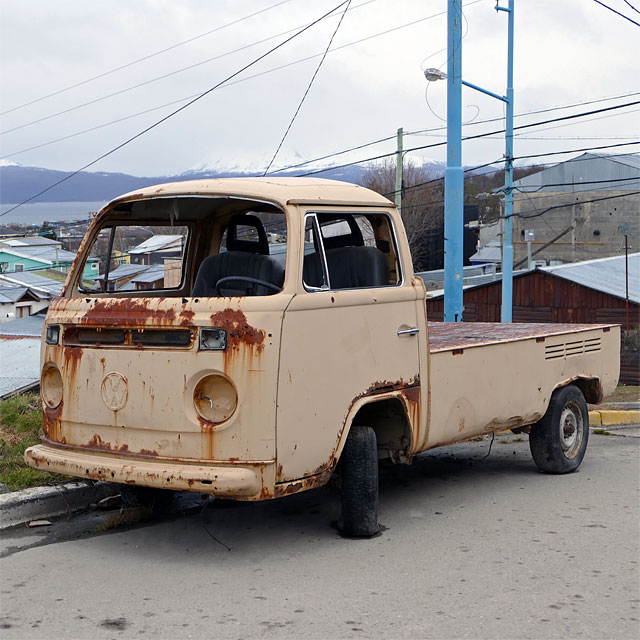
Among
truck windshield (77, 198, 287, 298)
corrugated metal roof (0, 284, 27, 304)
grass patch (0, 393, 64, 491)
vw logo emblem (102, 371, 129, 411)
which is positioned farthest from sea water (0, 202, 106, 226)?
vw logo emblem (102, 371, 129, 411)

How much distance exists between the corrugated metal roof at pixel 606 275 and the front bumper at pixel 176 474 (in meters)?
21.0

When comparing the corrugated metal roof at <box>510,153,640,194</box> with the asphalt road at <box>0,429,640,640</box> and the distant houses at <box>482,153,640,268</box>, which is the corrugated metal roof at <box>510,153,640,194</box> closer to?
the distant houses at <box>482,153,640,268</box>

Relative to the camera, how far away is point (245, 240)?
661cm

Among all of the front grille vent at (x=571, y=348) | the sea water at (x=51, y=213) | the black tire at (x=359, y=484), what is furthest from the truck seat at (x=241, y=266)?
the sea water at (x=51, y=213)

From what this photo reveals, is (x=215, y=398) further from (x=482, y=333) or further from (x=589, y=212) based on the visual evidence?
(x=589, y=212)

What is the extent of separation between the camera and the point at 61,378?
555cm

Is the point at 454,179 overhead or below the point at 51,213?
below

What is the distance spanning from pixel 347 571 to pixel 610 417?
7130 millimetres

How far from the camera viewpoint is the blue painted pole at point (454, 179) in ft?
40.8

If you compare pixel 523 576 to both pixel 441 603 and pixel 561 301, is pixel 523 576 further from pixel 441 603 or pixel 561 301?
pixel 561 301

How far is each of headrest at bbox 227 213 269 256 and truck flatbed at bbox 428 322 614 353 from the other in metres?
1.42

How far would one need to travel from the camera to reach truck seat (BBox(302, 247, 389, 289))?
5871 mm

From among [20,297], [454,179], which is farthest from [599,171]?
[454,179]

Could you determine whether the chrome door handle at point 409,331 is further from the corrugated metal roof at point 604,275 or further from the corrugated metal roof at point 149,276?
the corrugated metal roof at point 604,275
